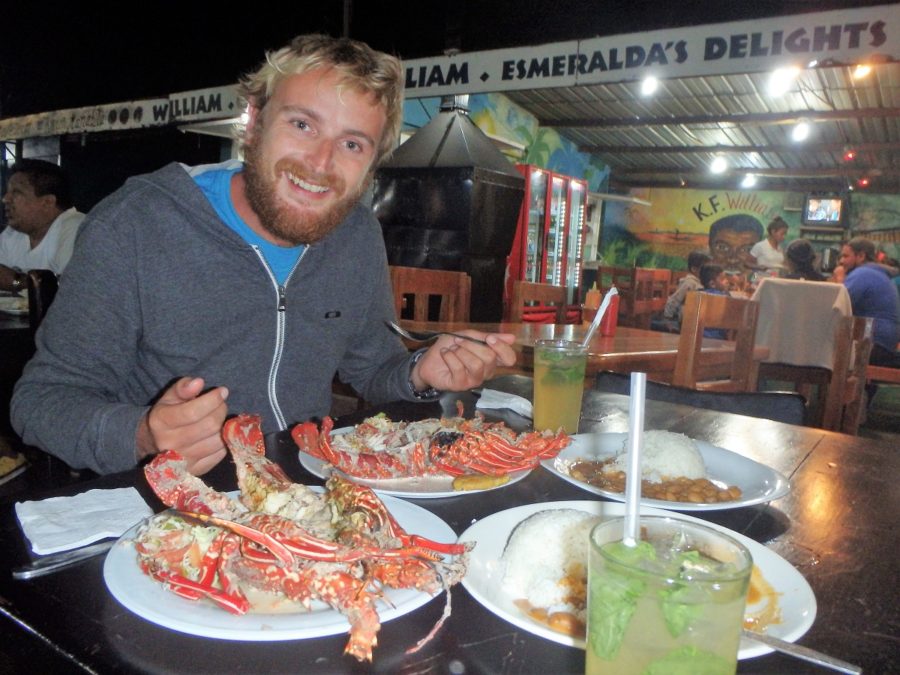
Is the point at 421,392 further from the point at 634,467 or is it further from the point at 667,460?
the point at 634,467

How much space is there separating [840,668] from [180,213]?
5.65 feet

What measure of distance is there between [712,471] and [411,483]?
2.25ft

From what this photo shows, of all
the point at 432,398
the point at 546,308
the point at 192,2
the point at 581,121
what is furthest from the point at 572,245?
the point at 432,398

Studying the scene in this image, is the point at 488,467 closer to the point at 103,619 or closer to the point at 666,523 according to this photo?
the point at 666,523

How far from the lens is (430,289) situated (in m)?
3.94

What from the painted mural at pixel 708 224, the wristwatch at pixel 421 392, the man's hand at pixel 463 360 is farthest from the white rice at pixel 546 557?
the painted mural at pixel 708 224

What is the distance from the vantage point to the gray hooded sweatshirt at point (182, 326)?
144 centimetres

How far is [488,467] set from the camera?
1317 mm

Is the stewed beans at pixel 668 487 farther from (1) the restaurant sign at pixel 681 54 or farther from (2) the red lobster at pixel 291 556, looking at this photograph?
(1) the restaurant sign at pixel 681 54

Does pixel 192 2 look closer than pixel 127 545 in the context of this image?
No

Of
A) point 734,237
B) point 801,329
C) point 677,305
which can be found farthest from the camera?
point 734,237

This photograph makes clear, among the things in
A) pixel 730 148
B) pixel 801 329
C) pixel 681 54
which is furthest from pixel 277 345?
pixel 730 148

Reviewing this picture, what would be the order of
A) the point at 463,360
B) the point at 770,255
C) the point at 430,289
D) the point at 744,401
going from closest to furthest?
the point at 463,360
the point at 744,401
the point at 430,289
the point at 770,255

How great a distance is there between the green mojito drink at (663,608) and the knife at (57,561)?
0.64 metres
